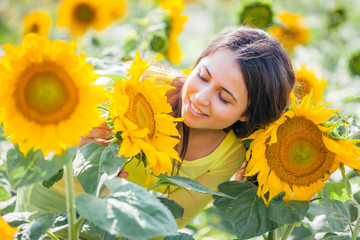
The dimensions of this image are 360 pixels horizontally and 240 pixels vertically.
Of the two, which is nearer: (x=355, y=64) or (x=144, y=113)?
(x=144, y=113)

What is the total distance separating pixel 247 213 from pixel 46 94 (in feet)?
1.60

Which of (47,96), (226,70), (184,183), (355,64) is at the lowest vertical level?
(355,64)

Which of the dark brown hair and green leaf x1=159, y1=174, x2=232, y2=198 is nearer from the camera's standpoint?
green leaf x1=159, y1=174, x2=232, y2=198

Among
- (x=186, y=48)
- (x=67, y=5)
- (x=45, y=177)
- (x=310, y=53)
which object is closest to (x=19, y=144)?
(x=45, y=177)

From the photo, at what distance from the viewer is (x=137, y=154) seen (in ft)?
2.71

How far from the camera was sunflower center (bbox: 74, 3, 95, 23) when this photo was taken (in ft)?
7.32

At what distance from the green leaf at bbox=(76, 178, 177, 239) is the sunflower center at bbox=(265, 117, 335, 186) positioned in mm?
384

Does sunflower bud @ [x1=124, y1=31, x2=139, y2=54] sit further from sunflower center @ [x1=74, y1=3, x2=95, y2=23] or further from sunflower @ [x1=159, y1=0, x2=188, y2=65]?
sunflower center @ [x1=74, y1=3, x2=95, y2=23]

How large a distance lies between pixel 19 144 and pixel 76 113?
0.08 metres

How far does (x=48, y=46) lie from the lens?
2.08ft

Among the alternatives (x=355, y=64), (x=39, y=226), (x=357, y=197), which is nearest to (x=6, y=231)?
(x=39, y=226)

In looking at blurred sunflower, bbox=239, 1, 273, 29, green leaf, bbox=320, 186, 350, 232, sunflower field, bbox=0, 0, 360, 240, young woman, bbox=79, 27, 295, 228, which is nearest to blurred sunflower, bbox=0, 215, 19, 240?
sunflower field, bbox=0, 0, 360, 240

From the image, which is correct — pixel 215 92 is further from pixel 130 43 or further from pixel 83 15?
pixel 83 15

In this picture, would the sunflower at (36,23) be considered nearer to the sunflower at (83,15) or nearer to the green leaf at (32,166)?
the sunflower at (83,15)
